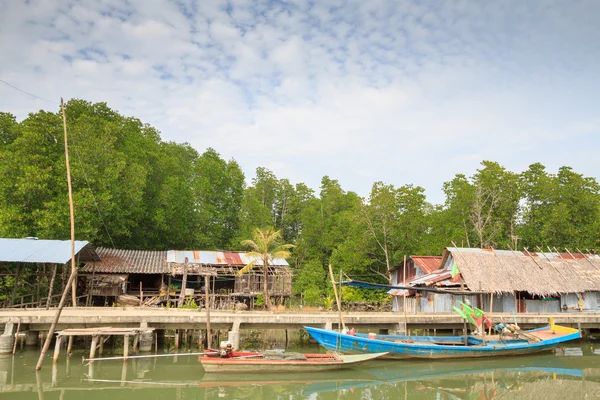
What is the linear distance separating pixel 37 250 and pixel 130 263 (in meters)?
5.45

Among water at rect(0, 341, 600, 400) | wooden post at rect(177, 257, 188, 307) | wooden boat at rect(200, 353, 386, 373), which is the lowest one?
water at rect(0, 341, 600, 400)

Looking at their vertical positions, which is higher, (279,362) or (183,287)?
(183,287)

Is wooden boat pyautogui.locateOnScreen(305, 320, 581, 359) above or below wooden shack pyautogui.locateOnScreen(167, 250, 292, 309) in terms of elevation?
below

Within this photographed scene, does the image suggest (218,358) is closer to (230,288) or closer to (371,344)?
(371,344)

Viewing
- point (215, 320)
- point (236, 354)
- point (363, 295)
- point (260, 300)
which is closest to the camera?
point (236, 354)

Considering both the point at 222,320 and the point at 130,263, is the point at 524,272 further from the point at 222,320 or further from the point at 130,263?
the point at 130,263

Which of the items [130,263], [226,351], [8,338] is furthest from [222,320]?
[130,263]

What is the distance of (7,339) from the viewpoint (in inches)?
586

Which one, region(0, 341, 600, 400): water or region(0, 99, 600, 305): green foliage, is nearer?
region(0, 341, 600, 400): water

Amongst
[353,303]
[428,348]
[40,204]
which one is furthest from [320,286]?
[40,204]

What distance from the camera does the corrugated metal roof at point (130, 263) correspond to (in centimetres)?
2362

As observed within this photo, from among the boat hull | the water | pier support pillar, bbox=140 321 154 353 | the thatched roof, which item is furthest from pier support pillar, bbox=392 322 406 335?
pier support pillar, bbox=140 321 154 353

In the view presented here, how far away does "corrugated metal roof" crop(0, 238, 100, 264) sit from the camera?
1876cm

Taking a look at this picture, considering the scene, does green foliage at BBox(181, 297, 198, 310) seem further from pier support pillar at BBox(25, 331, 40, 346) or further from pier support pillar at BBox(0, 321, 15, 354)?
pier support pillar at BBox(0, 321, 15, 354)
